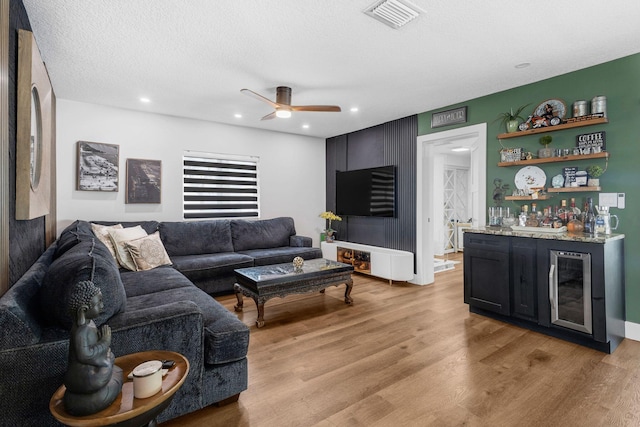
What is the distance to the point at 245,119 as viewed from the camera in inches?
197

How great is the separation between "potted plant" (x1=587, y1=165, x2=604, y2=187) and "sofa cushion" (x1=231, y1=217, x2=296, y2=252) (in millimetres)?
4050

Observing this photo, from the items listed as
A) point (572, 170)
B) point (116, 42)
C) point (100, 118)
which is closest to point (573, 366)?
point (572, 170)

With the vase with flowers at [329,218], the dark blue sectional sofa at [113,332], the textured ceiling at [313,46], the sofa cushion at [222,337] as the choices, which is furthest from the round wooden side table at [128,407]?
the vase with flowers at [329,218]

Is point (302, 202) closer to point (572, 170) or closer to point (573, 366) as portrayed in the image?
point (572, 170)

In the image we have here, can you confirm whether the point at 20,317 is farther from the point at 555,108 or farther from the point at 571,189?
the point at 555,108

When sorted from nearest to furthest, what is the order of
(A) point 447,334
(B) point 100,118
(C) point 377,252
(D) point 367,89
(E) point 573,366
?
1. (E) point 573,366
2. (A) point 447,334
3. (D) point 367,89
4. (B) point 100,118
5. (C) point 377,252

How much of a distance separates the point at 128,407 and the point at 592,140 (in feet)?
13.3

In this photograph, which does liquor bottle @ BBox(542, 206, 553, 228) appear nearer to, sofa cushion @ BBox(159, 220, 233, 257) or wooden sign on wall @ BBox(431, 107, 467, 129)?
wooden sign on wall @ BBox(431, 107, 467, 129)

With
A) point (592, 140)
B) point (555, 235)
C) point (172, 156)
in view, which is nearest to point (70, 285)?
point (555, 235)

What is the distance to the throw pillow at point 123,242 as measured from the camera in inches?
142

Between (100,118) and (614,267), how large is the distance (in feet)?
19.5

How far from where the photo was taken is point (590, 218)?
2965mm

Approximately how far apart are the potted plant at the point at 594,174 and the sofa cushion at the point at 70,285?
12.8ft

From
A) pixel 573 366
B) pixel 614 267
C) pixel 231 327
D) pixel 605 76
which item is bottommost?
pixel 573 366
